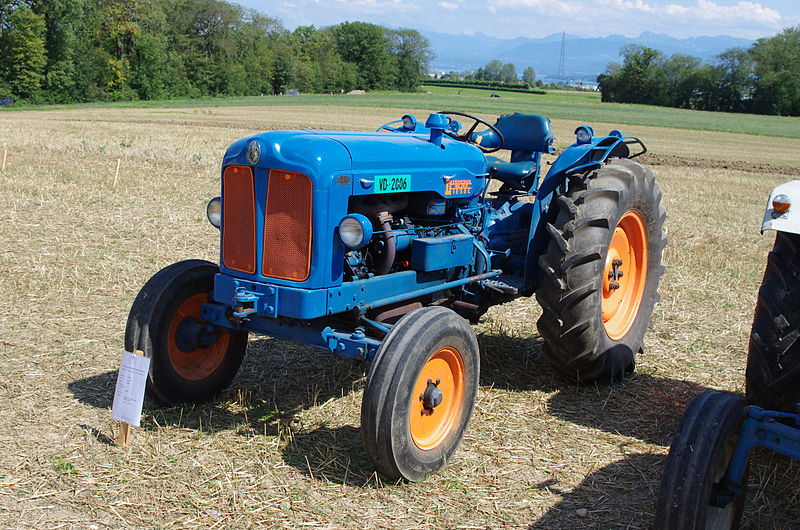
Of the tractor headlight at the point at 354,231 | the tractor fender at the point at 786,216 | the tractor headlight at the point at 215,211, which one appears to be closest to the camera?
the tractor fender at the point at 786,216

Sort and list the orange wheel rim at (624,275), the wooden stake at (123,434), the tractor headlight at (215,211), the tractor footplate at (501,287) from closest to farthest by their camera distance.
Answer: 1. the wooden stake at (123,434)
2. the tractor headlight at (215,211)
3. the tractor footplate at (501,287)
4. the orange wheel rim at (624,275)

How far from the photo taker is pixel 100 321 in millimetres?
5453

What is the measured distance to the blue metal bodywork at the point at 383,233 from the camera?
3.50 metres

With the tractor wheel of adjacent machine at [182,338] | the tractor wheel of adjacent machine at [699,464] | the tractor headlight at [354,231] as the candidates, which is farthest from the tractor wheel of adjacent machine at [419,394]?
the tractor wheel of adjacent machine at [182,338]

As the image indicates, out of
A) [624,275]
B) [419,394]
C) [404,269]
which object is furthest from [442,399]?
[624,275]

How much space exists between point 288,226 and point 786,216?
234 cm

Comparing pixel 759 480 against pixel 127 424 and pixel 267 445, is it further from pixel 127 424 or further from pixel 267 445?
pixel 127 424

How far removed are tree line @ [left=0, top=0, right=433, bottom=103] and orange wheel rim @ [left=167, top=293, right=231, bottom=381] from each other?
45.9 metres

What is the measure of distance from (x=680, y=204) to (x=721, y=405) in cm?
1002

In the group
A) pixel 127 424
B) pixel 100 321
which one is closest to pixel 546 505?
pixel 127 424

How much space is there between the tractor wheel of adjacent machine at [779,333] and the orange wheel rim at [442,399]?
144 cm

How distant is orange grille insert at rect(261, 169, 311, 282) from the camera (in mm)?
3482

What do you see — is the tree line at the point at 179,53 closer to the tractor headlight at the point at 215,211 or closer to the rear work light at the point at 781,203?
the tractor headlight at the point at 215,211

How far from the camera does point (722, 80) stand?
61625mm
